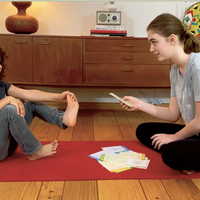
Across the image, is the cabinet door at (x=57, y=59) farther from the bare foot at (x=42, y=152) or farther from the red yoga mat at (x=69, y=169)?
the bare foot at (x=42, y=152)

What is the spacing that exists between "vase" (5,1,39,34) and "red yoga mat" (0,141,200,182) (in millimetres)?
1451

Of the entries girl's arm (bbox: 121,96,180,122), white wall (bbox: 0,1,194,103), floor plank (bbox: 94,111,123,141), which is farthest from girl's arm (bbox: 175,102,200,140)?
white wall (bbox: 0,1,194,103)

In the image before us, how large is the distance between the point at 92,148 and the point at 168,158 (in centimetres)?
60

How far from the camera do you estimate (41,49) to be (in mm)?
2797

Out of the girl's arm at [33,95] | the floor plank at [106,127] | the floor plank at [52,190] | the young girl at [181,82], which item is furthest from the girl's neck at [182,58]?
the floor plank at [52,190]

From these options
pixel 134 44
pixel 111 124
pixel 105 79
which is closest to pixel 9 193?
pixel 111 124

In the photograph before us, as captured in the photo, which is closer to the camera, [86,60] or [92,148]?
[92,148]

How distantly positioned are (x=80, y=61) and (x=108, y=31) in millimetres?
414

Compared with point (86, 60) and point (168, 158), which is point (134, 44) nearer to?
point (86, 60)

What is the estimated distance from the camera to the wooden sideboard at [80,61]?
110 inches

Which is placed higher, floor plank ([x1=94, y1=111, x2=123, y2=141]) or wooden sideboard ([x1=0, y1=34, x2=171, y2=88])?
wooden sideboard ([x1=0, y1=34, x2=171, y2=88])

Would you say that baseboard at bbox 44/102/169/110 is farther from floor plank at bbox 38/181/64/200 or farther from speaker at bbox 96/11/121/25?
floor plank at bbox 38/181/64/200

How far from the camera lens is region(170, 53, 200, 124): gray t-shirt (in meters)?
1.53

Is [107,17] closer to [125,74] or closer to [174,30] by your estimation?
[125,74]
